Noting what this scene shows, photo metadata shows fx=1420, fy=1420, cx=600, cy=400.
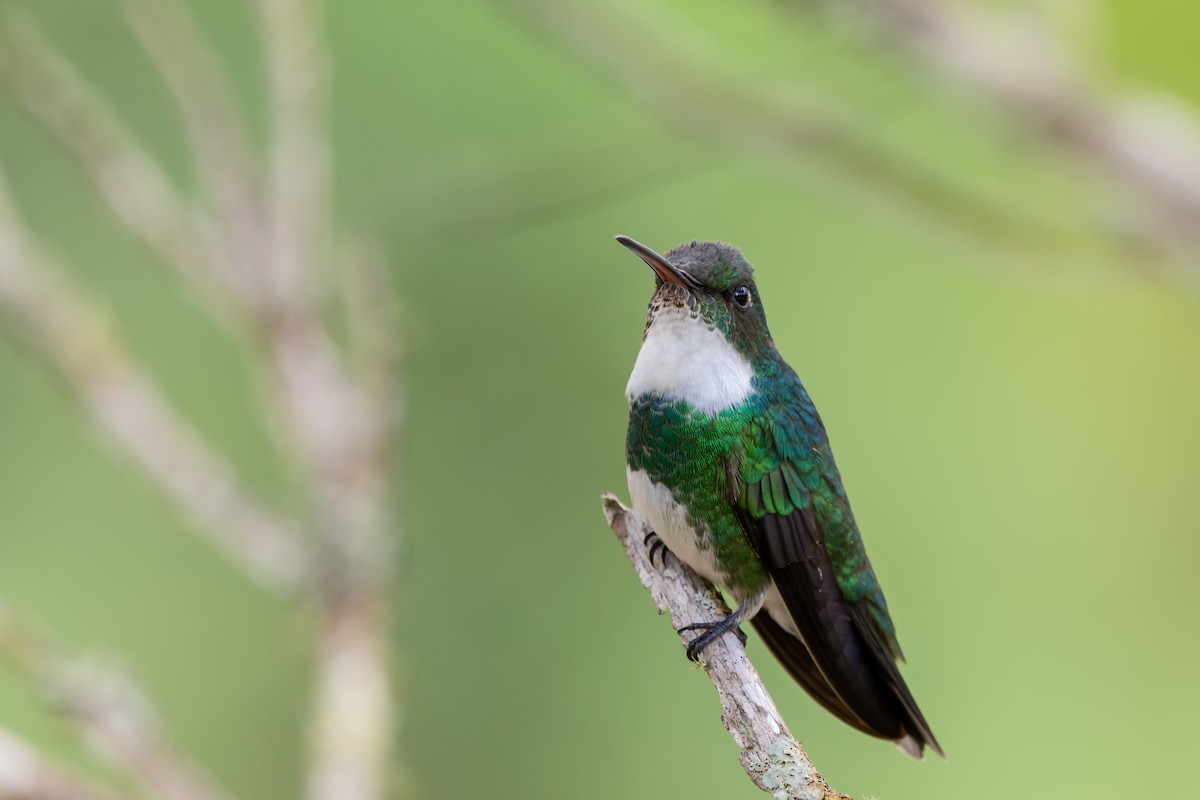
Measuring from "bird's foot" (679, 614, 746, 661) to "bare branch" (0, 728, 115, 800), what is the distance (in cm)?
99

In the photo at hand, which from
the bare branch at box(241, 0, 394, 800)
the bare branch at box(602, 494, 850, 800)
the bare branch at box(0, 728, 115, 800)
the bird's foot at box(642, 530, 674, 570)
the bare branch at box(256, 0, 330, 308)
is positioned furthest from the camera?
the bare branch at box(256, 0, 330, 308)

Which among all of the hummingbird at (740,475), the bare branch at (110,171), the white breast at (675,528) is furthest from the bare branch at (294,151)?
the white breast at (675,528)

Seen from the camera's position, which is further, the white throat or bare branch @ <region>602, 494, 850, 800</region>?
the white throat

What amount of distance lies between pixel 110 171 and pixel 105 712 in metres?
1.63

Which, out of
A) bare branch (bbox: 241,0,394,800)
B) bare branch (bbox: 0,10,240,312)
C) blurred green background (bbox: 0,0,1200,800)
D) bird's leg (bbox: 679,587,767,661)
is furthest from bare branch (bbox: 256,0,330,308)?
blurred green background (bbox: 0,0,1200,800)

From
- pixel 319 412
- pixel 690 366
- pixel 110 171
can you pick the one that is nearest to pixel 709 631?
pixel 690 366

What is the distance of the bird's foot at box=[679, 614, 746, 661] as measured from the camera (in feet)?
7.21

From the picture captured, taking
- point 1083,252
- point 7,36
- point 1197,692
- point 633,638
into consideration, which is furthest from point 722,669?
point 1197,692

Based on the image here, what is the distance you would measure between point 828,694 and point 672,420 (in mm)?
607

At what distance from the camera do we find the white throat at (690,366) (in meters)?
2.59

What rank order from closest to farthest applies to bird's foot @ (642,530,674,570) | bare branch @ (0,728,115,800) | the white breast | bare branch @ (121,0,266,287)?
bare branch @ (0,728,115,800) < the white breast < bird's foot @ (642,530,674,570) < bare branch @ (121,0,266,287)

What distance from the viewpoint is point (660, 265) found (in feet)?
7.86

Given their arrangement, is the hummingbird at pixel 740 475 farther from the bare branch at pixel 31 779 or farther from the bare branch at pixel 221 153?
the bare branch at pixel 221 153

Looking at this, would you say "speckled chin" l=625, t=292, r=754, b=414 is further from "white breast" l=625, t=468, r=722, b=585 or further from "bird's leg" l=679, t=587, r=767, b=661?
"bird's leg" l=679, t=587, r=767, b=661
